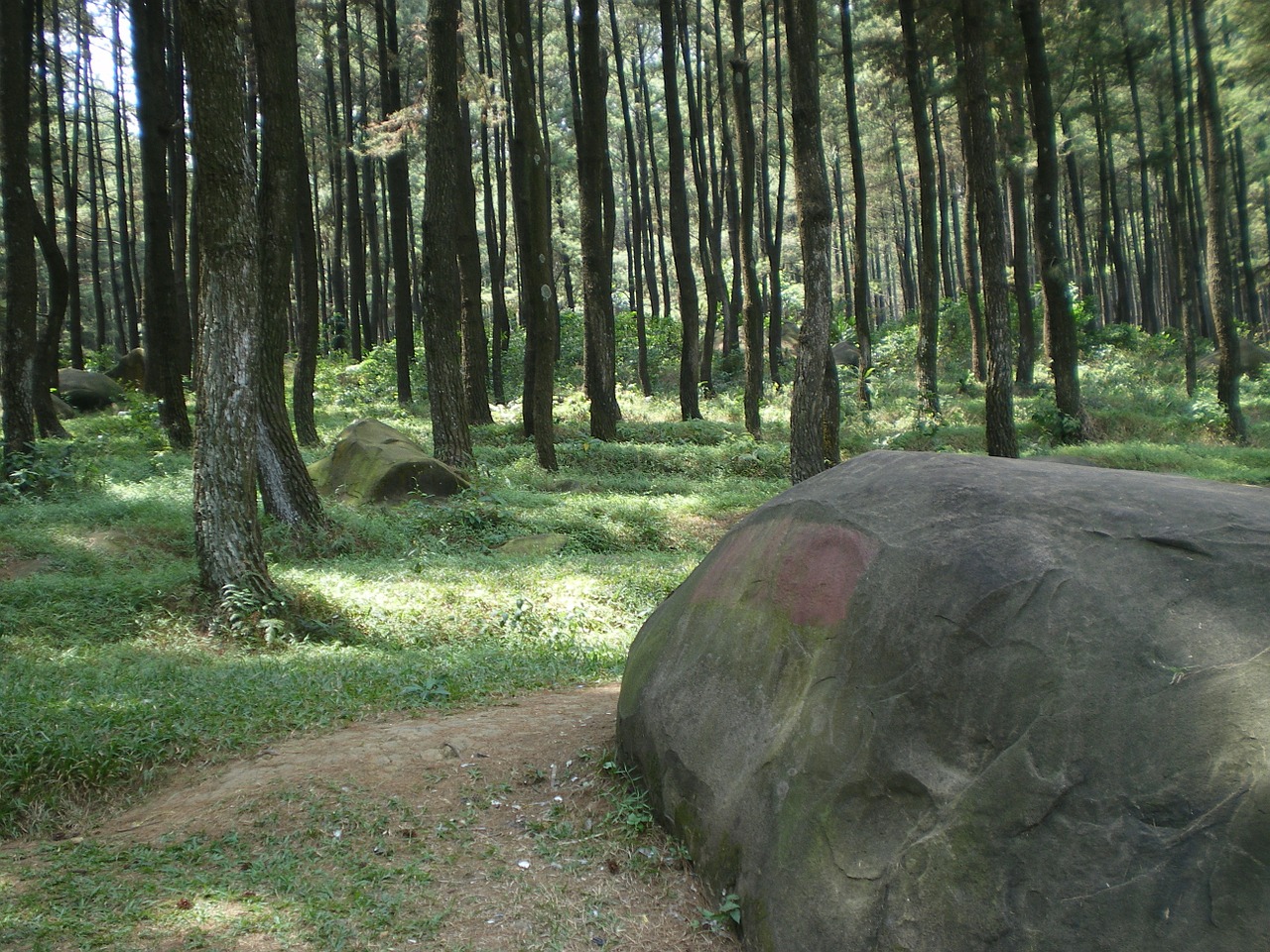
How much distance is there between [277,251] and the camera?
436 inches

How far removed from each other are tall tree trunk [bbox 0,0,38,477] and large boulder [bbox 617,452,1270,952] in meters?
11.9

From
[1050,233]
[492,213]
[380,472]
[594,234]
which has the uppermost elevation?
[492,213]

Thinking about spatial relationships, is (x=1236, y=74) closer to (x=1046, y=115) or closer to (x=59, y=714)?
(x=1046, y=115)

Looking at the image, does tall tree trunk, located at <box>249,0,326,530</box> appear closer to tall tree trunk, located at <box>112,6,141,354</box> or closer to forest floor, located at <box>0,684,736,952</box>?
forest floor, located at <box>0,684,736,952</box>

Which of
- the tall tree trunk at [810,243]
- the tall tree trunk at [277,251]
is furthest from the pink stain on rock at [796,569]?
the tall tree trunk at [810,243]

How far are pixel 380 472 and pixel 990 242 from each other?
950 centimetres

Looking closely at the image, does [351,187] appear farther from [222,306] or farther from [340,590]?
[340,590]

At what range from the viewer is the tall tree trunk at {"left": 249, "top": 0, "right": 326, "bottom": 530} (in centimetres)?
986

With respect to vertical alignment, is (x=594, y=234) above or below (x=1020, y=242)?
below

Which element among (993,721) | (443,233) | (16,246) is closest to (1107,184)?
(443,233)

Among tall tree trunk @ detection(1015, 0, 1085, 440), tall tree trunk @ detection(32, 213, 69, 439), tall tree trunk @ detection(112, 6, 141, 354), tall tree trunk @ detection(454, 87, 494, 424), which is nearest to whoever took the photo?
tall tree trunk @ detection(32, 213, 69, 439)

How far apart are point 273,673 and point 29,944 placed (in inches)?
118

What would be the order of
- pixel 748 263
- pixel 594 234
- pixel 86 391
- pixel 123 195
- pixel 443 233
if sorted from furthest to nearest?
pixel 123 195 → pixel 86 391 → pixel 748 263 → pixel 594 234 → pixel 443 233

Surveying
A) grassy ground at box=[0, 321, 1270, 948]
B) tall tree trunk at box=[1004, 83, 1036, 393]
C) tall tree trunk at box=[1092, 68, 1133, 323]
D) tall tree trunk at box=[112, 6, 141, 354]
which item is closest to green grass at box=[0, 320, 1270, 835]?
grassy ground at box=[0, 321, 1270, 948]
